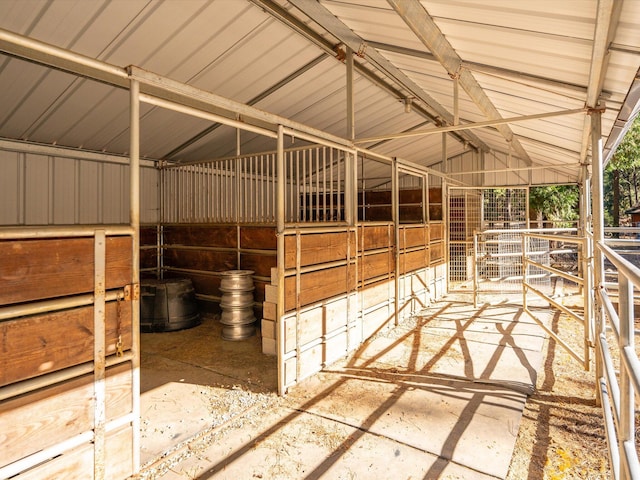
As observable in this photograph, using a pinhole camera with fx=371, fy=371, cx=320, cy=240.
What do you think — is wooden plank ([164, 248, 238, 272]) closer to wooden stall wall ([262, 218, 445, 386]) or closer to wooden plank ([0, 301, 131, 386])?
wooden stall wall ([262, 218, 445, 386])

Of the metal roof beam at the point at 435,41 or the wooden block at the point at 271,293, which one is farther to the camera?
the wooden block at the point at 271,293

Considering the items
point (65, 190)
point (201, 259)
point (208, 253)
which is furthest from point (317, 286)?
point (65, 190)

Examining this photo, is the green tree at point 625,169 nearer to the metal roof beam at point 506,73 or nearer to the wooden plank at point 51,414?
the metal roof beam at point 506,73

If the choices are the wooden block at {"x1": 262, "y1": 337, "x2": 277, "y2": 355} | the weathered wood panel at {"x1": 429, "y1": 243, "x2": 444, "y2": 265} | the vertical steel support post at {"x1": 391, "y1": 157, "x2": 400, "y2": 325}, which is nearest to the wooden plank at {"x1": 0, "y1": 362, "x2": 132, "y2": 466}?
the wooden block at {"x1": 262, "y1": 337, "x2": 277, "y2": 355}

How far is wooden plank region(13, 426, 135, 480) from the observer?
1523mm

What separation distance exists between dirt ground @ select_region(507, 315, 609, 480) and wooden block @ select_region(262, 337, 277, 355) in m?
Answer: 2.10

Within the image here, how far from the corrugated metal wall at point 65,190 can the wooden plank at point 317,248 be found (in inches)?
129

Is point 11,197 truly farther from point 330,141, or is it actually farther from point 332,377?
point 332,377

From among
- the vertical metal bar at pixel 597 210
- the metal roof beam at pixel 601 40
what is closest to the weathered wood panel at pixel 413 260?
the vertical metal bar at pixel 597 210

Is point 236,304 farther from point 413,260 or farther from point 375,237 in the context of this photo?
point 413,260

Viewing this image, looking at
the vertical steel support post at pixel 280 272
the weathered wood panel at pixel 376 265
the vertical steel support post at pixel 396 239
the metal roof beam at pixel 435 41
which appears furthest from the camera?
the vertical steel support post at pixel 396 239

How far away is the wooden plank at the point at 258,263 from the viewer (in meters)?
4.30

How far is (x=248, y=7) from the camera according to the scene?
10.9 ft

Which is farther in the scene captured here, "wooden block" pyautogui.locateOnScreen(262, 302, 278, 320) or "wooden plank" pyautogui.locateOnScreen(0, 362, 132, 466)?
"wooden block" pyautogui.locateOnScreen(262, 302, 278, 320)
